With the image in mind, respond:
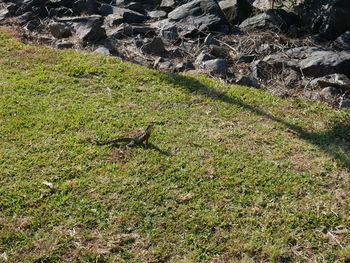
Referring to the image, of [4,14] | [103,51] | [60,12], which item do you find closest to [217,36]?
[103,51]

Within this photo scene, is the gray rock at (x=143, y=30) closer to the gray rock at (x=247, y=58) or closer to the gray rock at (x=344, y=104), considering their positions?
the gray rock at (x=247, y=58)

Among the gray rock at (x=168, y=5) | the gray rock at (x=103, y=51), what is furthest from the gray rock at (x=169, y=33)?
the gray rock at (x=168, y=5)

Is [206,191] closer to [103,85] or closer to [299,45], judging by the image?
[103,85]

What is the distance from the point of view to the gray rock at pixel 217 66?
6594 millimetres

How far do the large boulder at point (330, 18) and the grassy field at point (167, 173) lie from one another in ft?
9.61

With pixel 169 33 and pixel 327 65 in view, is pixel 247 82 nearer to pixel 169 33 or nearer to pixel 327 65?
pixel 327 65

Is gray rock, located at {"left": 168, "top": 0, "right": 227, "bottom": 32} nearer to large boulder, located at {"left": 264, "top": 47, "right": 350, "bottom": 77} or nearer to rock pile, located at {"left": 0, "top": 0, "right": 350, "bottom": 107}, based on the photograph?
rock pile, located at {"left": 0, "top": 0, "right": 350, "bottom": 107}

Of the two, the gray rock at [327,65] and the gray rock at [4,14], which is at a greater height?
the gray rock at [327,65]

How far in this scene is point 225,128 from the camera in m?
5.13

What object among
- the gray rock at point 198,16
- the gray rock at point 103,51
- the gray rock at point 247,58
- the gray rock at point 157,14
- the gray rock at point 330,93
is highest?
the gray rock at point 198,16

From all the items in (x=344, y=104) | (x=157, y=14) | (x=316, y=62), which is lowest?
(x=157, y=14)

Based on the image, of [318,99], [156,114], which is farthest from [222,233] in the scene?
[318,99]

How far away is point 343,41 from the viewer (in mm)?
7711

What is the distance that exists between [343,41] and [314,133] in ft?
10.6
